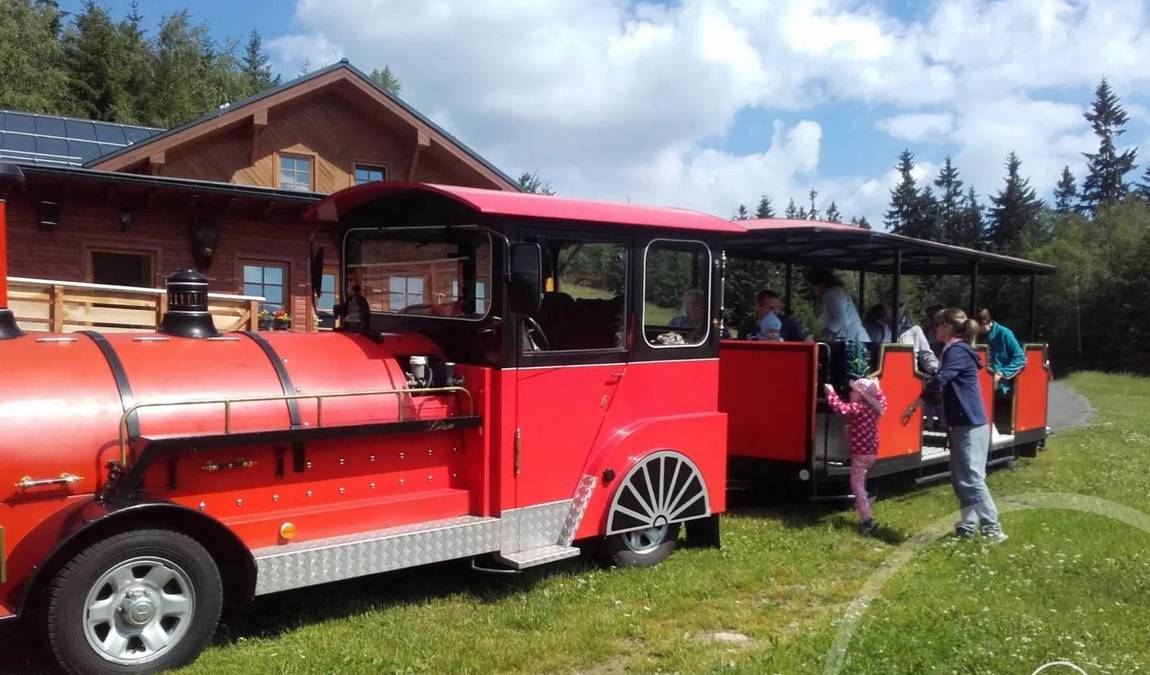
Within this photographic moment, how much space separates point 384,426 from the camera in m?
4.87

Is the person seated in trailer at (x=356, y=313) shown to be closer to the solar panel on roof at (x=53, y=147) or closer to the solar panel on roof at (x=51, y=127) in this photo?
the solar panel on roof at (x=53, y=147)

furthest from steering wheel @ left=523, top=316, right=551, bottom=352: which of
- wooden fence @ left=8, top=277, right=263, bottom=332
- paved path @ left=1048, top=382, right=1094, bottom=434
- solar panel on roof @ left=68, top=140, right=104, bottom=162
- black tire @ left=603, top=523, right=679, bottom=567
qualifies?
solar panel on roof @ left=68, top=140, right=104, bottom=162

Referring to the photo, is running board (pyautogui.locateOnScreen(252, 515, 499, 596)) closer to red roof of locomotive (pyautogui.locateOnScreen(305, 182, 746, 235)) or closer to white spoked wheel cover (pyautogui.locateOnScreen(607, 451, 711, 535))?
white spoked wheel cover (pyautogui.locateOnScreen(607, 451, 711, 535))

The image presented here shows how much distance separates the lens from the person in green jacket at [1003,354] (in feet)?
32.8

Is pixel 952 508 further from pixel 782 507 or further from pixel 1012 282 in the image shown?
pixel 1012 282

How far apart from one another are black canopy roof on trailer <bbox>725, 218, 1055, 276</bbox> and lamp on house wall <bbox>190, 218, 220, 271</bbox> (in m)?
7.72

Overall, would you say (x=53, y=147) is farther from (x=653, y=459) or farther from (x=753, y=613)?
(x=753, y=613)

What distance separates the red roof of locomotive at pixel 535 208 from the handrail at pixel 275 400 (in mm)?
1057

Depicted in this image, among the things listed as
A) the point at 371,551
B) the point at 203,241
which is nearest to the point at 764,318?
the point at 371,551

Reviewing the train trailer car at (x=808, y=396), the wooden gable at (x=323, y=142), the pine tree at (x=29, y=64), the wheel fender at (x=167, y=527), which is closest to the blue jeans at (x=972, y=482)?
the train trailer car at (x=808, y=396)

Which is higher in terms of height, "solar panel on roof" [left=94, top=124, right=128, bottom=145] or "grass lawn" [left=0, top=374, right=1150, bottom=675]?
"solar panel on roof" [left=94, top=124, right=128, bottom=145]

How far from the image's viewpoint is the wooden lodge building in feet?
40.0

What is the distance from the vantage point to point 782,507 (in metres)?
8.27

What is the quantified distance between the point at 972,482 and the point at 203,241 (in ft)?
34.9
